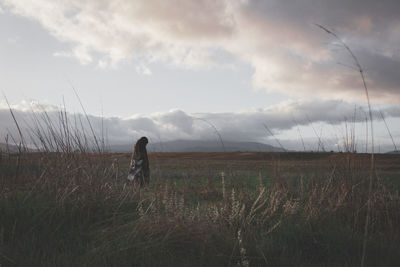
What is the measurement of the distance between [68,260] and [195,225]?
1049 millimetres

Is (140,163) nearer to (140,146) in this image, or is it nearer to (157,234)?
(140,146)

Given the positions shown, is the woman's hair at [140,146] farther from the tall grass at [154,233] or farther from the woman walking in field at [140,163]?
the tall grass at [154,233]

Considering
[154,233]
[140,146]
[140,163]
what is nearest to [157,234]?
[154,233]

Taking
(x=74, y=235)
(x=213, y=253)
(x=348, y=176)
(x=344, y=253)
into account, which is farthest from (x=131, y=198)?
(x=348, y=176)

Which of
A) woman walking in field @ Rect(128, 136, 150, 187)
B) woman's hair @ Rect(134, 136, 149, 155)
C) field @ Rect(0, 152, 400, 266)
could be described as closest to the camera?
field @ Rect(0, 152, 400, 266)

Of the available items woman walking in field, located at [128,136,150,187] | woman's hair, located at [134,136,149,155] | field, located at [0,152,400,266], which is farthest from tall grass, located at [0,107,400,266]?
woman's hair, located at [134,136,149,155]

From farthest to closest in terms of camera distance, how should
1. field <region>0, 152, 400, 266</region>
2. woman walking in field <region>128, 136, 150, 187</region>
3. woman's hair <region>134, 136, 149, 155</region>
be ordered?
woman's hair <region>134, 136, 149, 155</region>
woman walking in field <region>128, 136, 150, 187</region>
field <region>0, 152, 400, 266</region>

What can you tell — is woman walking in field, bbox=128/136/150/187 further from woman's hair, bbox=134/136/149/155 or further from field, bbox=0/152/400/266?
field, bbox=0/152/400/266

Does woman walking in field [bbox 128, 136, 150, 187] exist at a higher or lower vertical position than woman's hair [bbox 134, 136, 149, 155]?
lower

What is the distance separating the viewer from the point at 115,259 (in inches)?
84.9

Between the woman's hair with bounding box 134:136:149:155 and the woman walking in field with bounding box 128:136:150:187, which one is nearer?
the woman walking in field with bounding box 128:136:150:187

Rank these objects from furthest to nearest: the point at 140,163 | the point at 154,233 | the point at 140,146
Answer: the point at 140,146 → the point at 140,163 → the point at 154,233

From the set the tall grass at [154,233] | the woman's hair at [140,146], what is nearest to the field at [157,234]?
the tall grass at [154,233]

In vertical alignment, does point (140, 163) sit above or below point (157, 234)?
above
